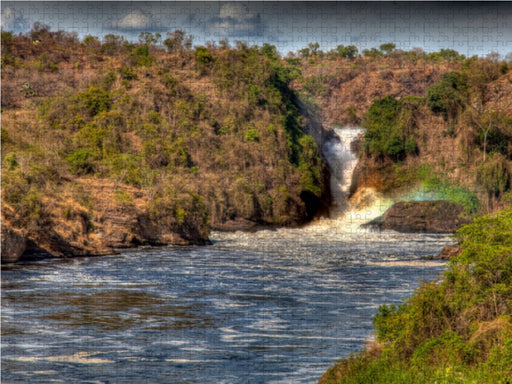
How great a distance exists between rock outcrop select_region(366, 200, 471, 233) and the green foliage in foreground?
52874 mm

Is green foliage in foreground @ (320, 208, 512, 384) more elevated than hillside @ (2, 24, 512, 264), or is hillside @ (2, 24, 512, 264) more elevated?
hillside @ (2, 24, 512, 264)

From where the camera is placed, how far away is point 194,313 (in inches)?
1183

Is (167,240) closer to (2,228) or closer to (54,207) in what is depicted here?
(54,207)

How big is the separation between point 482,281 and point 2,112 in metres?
71.0

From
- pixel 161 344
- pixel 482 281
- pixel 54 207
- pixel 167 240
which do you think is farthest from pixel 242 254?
pixel 482 281

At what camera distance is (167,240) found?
5738 centimetres

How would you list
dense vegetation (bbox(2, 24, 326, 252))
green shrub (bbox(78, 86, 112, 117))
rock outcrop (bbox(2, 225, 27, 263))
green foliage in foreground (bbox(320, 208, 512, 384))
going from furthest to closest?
green shrub (bbox(78, 86, 112, 117)), dense vegetation (bbox(2, 24, 326, 252)), rock outcrop (bbox(2, 225, 27, 263)), green foliage in foreground (bbox(320, 208, 512, 384))

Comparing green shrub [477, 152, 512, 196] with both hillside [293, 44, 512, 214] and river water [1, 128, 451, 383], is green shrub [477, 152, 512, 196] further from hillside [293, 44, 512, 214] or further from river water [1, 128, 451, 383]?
river water [1, 128, 451, 383]

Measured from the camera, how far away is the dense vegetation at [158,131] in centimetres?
5881

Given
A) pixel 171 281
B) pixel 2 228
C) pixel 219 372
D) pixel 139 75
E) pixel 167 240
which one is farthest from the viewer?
pixel 139 75

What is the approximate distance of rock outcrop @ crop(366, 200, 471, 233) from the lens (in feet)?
237

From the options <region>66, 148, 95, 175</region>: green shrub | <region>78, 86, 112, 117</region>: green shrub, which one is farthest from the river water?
<region>78, 86, 112, 117</region>: green shrub

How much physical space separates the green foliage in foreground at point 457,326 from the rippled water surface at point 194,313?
269cm

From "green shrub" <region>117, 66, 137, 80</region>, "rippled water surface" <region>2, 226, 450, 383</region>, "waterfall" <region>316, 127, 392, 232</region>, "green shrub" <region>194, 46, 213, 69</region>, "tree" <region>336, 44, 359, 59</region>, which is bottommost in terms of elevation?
"rippled water surface" <region>2, 226, 450, 383</region>
